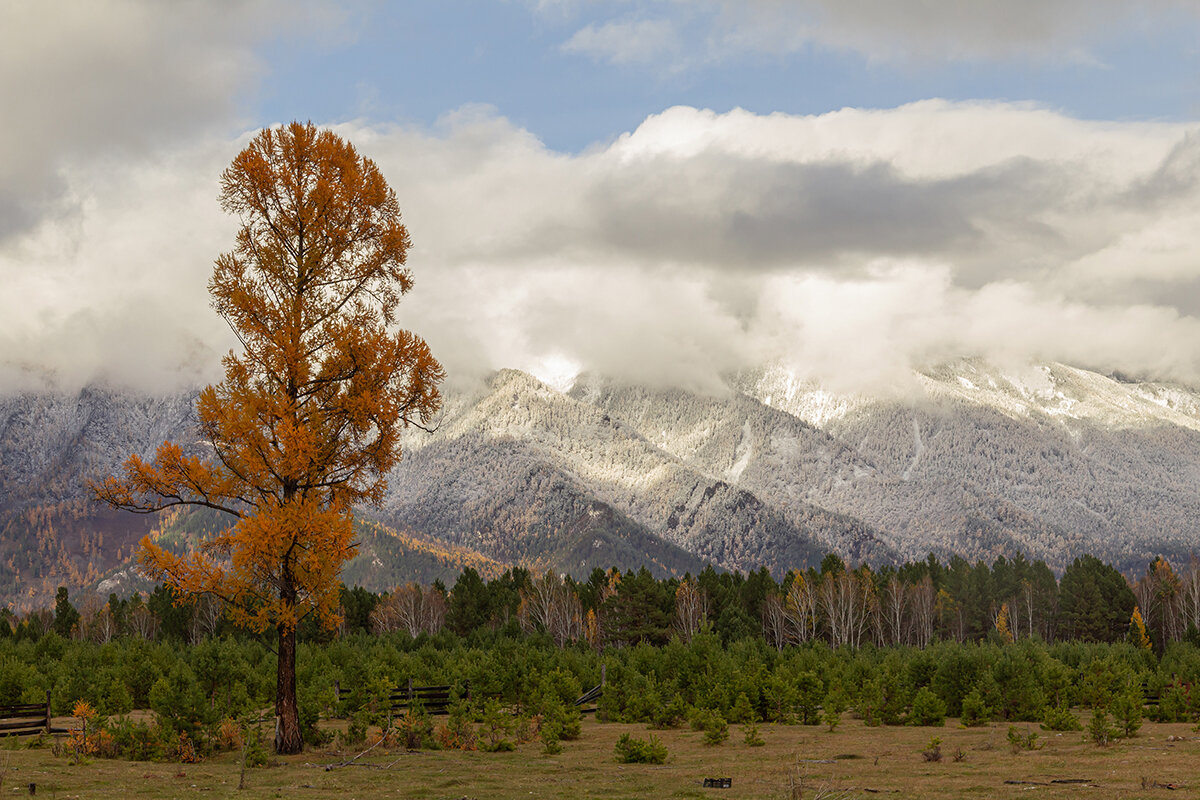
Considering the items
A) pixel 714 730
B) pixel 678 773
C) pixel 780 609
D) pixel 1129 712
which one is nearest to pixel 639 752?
pixel 678 773

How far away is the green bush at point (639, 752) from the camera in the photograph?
29.8 metres

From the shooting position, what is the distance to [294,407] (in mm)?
26219

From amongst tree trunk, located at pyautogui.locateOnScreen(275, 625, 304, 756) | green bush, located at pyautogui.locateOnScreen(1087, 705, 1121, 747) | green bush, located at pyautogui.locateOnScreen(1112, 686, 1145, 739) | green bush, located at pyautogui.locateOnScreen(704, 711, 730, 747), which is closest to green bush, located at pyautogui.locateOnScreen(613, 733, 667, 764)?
green bush, located at pyautogui.locateOnScreen(704, 711, 730, 747)

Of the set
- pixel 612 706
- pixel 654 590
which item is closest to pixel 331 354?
pixel 612 706

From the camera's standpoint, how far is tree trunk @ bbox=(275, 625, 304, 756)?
26672mm

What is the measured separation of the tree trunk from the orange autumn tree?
0.04 m

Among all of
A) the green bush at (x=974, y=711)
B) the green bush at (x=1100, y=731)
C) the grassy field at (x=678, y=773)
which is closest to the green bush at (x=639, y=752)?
the grassy field at (x=678, y=773)

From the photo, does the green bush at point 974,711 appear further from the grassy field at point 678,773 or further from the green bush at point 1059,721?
the grassy field at point 678,773

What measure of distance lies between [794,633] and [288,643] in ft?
372

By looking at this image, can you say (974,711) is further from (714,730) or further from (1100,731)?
(714,730)

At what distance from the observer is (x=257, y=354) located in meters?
26.7

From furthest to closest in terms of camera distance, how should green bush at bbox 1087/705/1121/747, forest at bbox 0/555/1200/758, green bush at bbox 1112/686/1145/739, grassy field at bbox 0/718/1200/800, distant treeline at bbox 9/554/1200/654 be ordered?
distant treeline at bbox 9/554/1200/654 < forest at bbox 0/555/1200/758 < green bush at bbox 1112/686/1145/739 < green bush at bbox 1087/705/1121/747 < grassy field at bbox 0/718/1200/800

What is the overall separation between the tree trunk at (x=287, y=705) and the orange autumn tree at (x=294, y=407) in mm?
39

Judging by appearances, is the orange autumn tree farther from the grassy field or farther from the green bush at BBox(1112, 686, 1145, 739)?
the green bush at BBox(1112, 686, 1145, 739)
